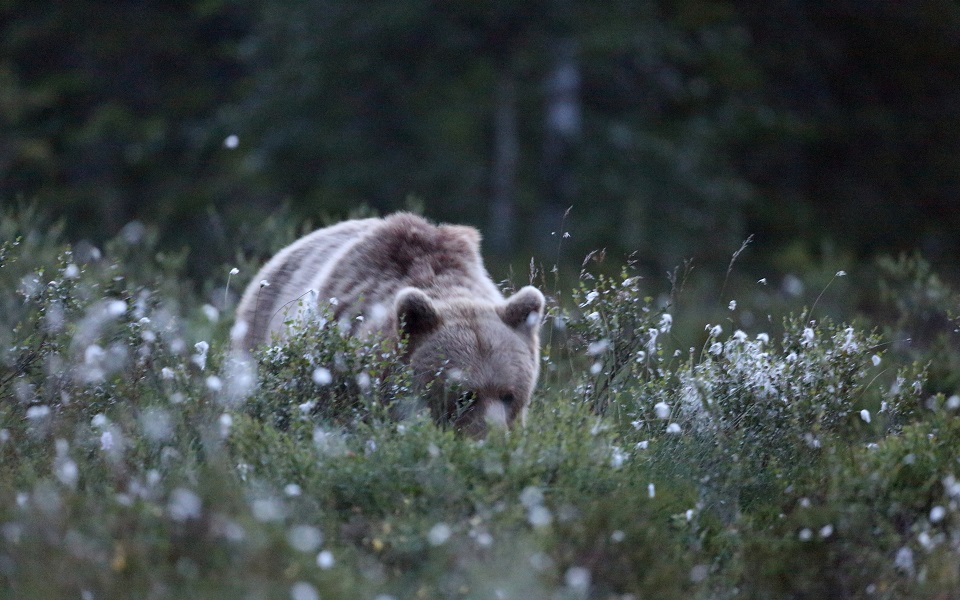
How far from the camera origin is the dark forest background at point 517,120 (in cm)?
1880

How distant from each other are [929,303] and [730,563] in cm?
397

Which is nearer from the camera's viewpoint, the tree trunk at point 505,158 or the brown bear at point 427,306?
the brown bear at point 427,306

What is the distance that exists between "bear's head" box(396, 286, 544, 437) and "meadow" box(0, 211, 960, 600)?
17 cm

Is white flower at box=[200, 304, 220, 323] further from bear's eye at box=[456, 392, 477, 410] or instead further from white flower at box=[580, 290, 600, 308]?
white flower at box=[580, 290, 600, 308]

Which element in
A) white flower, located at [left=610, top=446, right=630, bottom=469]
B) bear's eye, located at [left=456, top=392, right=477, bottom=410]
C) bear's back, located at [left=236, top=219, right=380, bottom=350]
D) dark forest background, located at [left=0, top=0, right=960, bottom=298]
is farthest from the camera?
dark forest background, located at [left=0, top=0, right=960, bottom=298]

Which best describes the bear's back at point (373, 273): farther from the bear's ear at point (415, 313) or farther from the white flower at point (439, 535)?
the white flower at point (439, 535)

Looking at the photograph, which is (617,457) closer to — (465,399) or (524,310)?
(465,399)

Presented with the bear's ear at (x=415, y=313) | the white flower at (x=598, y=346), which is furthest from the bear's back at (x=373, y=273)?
the white flower at (x=598, y=346)

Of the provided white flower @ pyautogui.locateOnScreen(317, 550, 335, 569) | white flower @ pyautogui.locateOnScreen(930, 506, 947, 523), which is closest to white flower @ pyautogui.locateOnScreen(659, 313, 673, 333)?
white flower @ pyautogui.locateOnScreen(930, 506, 947, 523)

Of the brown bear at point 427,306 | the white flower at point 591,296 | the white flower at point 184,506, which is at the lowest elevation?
the brown bear at point 427,306

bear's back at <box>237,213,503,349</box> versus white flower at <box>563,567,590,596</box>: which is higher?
white flower at <box>563,567,590,596</box>

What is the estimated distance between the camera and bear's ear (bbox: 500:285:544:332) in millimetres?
5177

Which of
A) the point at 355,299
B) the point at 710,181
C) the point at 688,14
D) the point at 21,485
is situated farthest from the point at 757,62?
the point at 21,485

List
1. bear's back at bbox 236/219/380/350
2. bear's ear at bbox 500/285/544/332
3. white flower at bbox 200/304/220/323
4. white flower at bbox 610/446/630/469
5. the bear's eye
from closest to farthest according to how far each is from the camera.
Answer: white flower at bbox 610/446/630/469 < white flower at bbox 200/304/220/323 < the bear's eye < bear's ear at bbox 500/285/544/332 < bear's back at bbox 236/219/380/350
